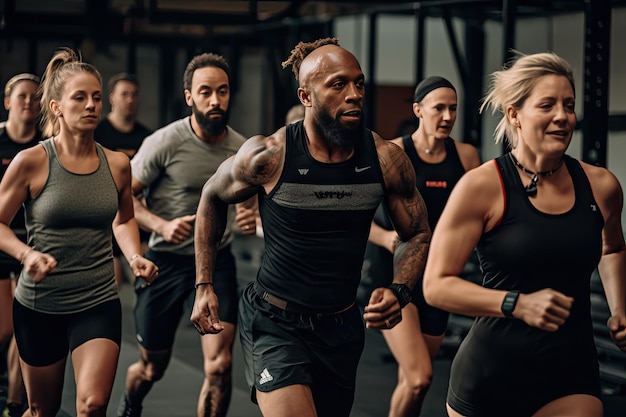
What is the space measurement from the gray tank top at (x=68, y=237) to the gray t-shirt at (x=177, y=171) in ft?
3.64

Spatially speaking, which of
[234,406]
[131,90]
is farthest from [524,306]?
[131,90]

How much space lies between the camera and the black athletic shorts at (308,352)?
12.9ft

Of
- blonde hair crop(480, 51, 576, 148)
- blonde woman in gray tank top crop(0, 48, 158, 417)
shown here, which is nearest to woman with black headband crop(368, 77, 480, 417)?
blonde woman in gray tank top crop(0, 48, 158, 417)

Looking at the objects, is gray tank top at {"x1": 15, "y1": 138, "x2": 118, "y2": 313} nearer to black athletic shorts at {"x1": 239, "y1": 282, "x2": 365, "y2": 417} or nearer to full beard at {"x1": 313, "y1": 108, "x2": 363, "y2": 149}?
black athletic shorts at {"x1": 239, "y1": 282, "x2": 365, "y2": 417}

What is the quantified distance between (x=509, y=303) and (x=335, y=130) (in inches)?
37.5

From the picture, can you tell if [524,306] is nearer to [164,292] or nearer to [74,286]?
[74,286]

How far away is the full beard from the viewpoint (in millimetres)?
3881

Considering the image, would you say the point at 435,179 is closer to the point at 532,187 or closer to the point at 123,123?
the point at 532,187

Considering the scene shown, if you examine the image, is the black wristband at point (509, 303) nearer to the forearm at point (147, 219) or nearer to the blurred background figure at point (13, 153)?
the forearm at point (147, 219)

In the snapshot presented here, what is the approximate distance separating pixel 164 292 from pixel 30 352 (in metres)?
1.25

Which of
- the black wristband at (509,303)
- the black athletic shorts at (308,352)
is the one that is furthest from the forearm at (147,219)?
the black wristband at (509,303)

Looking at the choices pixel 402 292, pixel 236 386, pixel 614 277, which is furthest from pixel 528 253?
pixel 236 386

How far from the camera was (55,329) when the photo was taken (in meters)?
4.73

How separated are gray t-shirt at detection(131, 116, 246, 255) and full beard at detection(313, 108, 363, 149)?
2.00 meters
